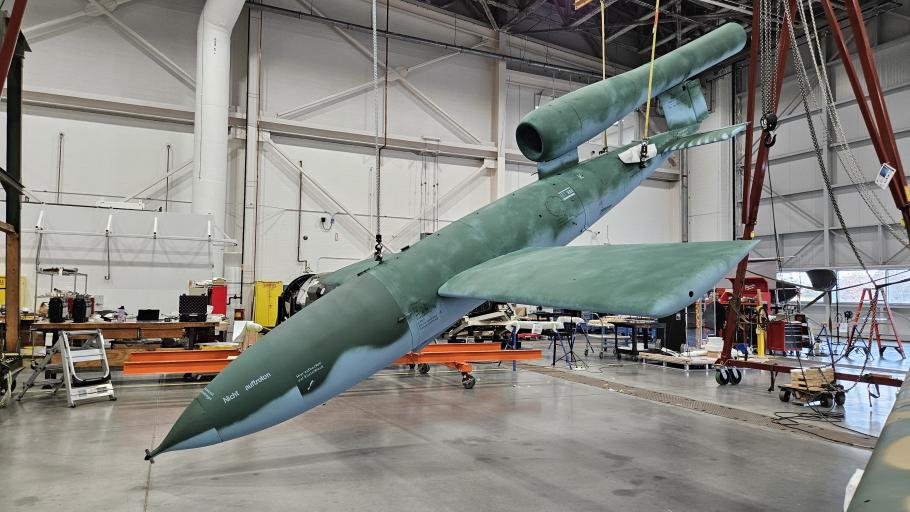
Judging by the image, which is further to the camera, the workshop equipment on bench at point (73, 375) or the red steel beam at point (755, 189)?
the red steel beam at point (755, 189)

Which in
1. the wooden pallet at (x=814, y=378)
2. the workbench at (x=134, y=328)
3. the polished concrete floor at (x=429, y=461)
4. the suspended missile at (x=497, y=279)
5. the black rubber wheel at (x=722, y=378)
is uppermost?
the suspended missile at (x=497, y=279)

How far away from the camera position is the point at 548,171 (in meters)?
5.25

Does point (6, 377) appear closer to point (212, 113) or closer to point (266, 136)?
point (212, 113)

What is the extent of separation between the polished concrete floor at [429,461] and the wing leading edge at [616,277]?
59.2 inches

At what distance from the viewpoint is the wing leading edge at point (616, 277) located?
93.2 inches

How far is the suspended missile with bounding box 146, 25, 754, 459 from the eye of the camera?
8.72ft

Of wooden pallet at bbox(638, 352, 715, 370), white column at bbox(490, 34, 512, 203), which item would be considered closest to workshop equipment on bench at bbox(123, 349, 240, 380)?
wooden pallet at bbox(638, 352, 715, 370)

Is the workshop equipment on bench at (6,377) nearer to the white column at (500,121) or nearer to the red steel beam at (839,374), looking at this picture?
the red steel beam at (839,374)

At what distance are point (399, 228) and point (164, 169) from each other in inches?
271

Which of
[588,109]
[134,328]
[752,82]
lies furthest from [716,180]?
[134,328]

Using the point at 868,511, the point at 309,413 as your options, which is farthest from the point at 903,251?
the point at 868,511

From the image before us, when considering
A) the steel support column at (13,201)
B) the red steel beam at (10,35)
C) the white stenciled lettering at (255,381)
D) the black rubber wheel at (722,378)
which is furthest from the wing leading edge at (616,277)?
the steel support column at (13,201)

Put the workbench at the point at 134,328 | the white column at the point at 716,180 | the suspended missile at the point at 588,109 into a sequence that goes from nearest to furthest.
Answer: the suspended missile at the point at 588,109
the workbench at the point at 134,328
the white column at the point at 716,180

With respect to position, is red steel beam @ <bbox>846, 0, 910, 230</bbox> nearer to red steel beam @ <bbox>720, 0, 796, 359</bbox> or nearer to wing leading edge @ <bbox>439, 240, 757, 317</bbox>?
red steel beam @ <bbox>720, 0, 796, 359</bbox>
